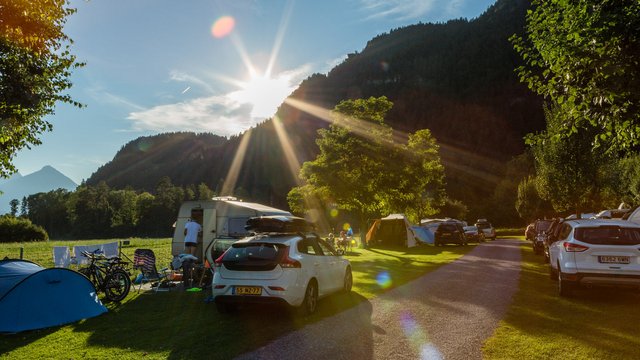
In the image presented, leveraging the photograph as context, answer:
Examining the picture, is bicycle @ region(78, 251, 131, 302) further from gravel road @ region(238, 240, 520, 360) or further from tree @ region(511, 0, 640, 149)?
tree @ region(511, 0, 640, 149)

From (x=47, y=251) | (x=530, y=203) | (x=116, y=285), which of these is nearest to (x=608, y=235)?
(x=116, y=285)

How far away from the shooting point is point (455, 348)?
602cm

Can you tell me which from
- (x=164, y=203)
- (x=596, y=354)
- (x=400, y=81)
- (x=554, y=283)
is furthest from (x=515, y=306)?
(x=400, y=81)

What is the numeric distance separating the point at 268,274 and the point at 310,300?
3.97 ft

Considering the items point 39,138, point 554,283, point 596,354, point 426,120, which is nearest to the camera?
point 596,354

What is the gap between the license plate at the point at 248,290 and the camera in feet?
25.7

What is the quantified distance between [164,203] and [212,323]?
13702cm

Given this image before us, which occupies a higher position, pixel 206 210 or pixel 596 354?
pixel 206 210

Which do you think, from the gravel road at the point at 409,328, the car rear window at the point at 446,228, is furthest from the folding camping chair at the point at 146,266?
the car rear window at the point at 446,228

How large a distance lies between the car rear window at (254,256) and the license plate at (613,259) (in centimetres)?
700

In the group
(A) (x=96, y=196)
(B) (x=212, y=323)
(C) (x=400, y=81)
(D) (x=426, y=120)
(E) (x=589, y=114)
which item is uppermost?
(C) (x=400, y=81)

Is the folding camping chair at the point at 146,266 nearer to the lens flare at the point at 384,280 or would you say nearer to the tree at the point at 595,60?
the lens flare at the point at 384,280

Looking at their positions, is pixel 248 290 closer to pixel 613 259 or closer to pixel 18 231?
pixel 613 259

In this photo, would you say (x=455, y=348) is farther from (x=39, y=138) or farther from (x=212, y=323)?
(x=39, y=138)
